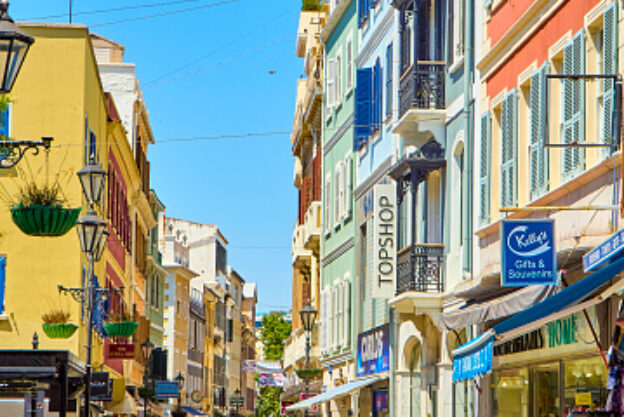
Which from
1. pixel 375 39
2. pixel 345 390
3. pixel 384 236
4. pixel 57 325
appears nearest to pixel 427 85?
pixel 384 236

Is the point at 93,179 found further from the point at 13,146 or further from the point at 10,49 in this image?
the point at 10,49

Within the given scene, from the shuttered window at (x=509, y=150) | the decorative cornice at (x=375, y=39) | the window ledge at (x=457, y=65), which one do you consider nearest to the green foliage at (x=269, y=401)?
the decorative cornice at (x=375, y=39)

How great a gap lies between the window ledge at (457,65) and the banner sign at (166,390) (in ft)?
111

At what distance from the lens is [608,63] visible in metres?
15.5

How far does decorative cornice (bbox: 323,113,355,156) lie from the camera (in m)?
37.6

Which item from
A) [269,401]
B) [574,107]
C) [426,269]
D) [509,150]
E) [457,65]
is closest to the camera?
[574,107]

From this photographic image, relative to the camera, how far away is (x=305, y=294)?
5306 centimetres

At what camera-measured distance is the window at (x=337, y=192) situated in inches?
1548

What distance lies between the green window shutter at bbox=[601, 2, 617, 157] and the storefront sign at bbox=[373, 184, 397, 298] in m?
12.1

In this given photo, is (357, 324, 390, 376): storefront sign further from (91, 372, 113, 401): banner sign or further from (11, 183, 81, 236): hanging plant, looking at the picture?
(11, 183, 81, 236): hanging plant

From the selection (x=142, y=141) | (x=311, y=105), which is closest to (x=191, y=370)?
(x=142, y=141)

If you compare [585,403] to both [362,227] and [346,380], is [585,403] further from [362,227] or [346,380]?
[346,380]

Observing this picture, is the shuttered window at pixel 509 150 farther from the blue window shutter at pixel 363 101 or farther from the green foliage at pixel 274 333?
the green foliage at pixel 274 333

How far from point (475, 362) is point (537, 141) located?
3.06 meters
